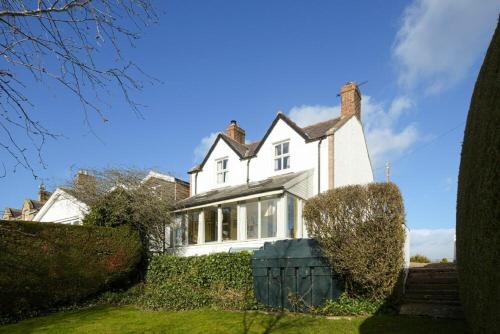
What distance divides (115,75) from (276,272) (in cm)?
1114

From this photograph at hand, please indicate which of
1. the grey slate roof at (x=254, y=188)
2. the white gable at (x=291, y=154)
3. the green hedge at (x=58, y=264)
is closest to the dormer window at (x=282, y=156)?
the white gable at (x=291, y=154)

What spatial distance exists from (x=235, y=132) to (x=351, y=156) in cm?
904

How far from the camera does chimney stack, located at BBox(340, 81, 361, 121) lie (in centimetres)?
2266

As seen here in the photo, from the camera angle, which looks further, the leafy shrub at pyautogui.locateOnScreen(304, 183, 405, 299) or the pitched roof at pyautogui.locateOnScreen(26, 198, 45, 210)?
the pitched roof at pyautogui.locateOnScreen(26, 198, 45, 210)

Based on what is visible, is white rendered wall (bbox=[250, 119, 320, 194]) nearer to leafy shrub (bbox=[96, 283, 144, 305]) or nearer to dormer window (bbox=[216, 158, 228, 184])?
dormer window (bbox=[216, 158, 228, 184])

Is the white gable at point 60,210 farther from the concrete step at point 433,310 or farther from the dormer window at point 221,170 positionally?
the concrete step at point 433,310

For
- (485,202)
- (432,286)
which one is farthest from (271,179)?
(485,202)

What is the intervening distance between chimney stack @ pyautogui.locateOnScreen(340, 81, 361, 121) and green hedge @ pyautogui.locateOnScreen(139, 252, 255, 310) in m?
11.7

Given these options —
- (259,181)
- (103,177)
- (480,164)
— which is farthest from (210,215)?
(480,164)

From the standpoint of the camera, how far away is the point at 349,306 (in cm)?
1157

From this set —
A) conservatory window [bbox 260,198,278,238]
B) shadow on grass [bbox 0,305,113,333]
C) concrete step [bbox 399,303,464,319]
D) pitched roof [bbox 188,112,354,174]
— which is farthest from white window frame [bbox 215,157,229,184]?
concrete step [bbox 399,303,464,319]

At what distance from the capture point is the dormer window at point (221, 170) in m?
25.2

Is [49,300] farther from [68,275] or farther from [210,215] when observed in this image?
[210,215]

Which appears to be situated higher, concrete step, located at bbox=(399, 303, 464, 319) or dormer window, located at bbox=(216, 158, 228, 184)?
dormer window, located at bbox=(216, 158, 228, 184)
